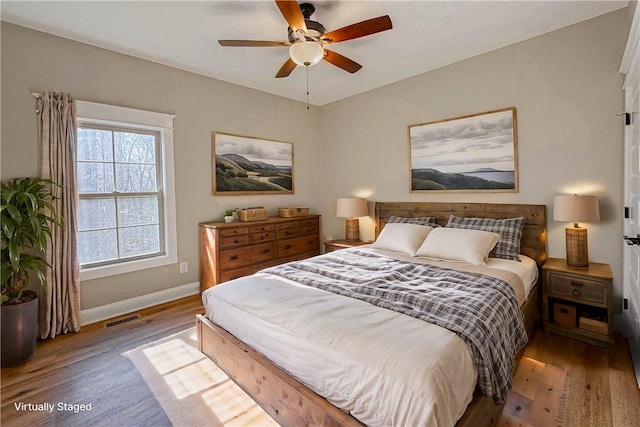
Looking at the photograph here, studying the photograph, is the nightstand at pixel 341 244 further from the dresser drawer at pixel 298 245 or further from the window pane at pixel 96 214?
the window pane at pixel 96 214

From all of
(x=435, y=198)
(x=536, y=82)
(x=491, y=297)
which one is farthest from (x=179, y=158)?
(x=536, y=82)

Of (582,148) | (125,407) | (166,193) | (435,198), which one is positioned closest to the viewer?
(125,407)

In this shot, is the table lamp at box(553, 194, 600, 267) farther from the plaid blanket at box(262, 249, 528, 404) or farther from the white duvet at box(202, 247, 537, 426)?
Answer: the white duvet at box(202, 247, 537, 426)

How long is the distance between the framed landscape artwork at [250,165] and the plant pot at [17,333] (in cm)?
208

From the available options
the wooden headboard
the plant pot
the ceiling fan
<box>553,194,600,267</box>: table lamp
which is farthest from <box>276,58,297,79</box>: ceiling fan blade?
the plant pot

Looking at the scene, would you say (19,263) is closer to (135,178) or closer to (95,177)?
(95,177)

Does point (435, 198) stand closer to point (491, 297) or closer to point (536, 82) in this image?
point (536, 82)

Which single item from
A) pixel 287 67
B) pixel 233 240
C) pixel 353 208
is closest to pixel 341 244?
pixel 353 208

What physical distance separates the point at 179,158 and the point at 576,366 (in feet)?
13.4

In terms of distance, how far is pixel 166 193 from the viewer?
3479mm

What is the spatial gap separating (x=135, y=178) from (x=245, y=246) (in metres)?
1.41

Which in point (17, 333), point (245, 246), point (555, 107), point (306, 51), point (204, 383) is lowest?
point (204, 383)

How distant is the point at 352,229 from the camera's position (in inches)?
175

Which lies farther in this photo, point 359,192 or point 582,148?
point 359,192
